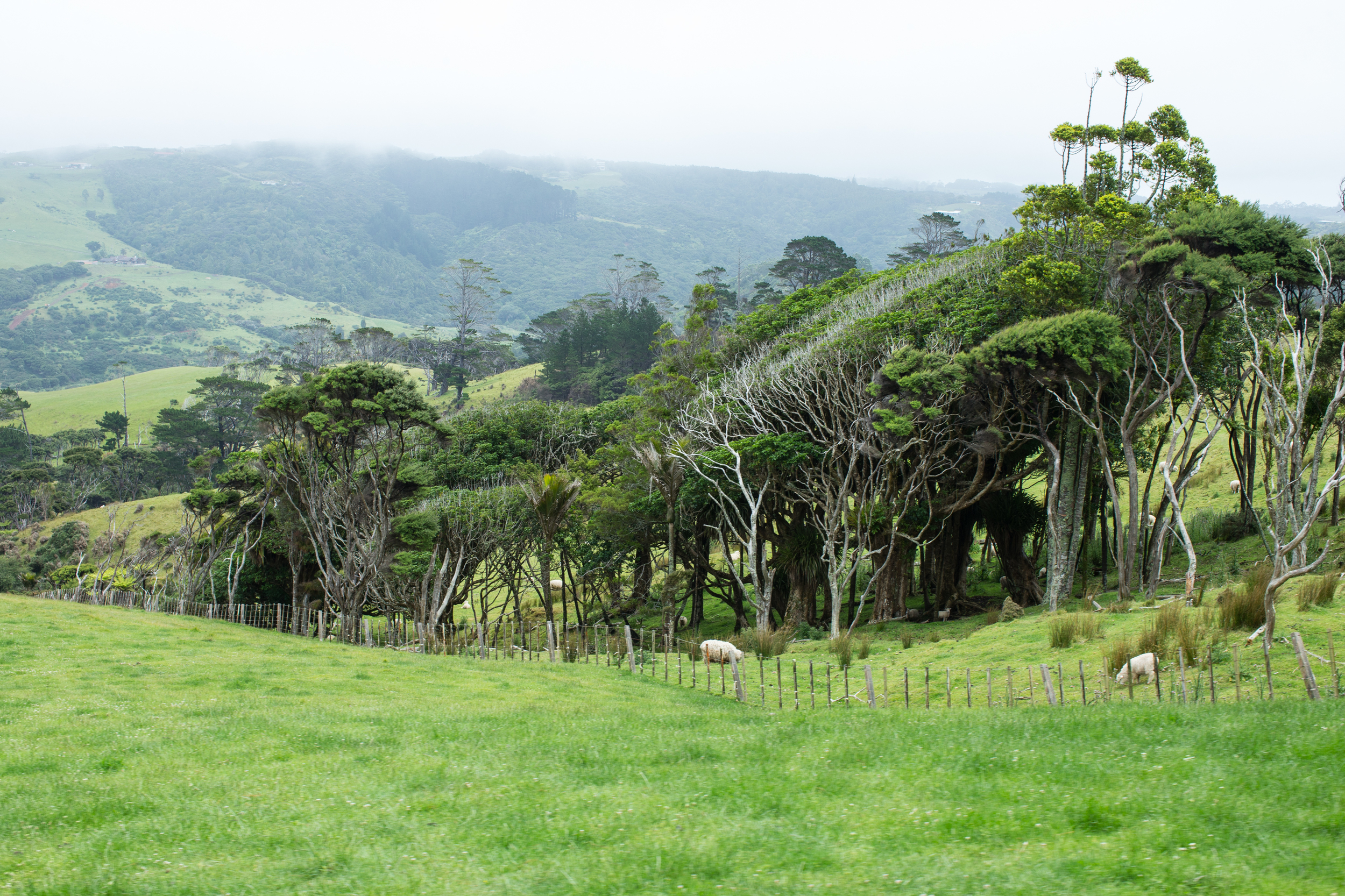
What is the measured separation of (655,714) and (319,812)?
18.5ft

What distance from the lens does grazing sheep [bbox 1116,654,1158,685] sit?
11930mm

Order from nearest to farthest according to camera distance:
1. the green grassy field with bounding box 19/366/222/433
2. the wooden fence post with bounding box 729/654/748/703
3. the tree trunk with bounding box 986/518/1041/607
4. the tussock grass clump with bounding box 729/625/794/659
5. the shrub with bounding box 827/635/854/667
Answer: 1. the wooden fence post with bounding box 729/654/748/703
2. the shrub with bounding box 827/635/854/667
3. the tussock grass clump with bounding box 729/625/794/659
4. the tree trunk with bounding box 986/518/1041/607
5. the green grassy field with bounding box 19/366/222/433

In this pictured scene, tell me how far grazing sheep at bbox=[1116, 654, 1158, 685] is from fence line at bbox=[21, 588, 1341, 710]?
0.10m

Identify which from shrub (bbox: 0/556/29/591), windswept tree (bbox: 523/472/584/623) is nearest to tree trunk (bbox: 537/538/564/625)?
windswept tree (bbox: 523/472/584/623)

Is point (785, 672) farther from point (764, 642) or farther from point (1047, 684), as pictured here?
point (1047, 684)

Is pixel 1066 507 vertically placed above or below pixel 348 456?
above

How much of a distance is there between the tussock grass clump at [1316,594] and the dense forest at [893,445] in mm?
1040

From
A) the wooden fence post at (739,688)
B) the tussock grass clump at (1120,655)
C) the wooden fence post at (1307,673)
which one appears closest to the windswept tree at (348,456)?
the wooden fence post at (739,688)

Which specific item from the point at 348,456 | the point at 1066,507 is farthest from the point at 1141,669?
the point at 348,456

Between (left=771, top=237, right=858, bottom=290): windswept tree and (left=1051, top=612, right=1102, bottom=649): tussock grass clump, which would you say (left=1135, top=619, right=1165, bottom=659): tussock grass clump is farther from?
(left=771, top=237, right=858, bottom=290): windswept tree

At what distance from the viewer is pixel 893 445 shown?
2428 centimetres

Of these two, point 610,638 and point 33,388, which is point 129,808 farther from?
point 33,388

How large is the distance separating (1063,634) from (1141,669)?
358 centimetres

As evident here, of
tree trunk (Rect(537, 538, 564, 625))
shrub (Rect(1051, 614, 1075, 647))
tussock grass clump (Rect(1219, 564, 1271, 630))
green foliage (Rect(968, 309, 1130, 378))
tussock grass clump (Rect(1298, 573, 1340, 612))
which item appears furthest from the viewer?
tree trunk (Rect(537, 538, 564, 625))
